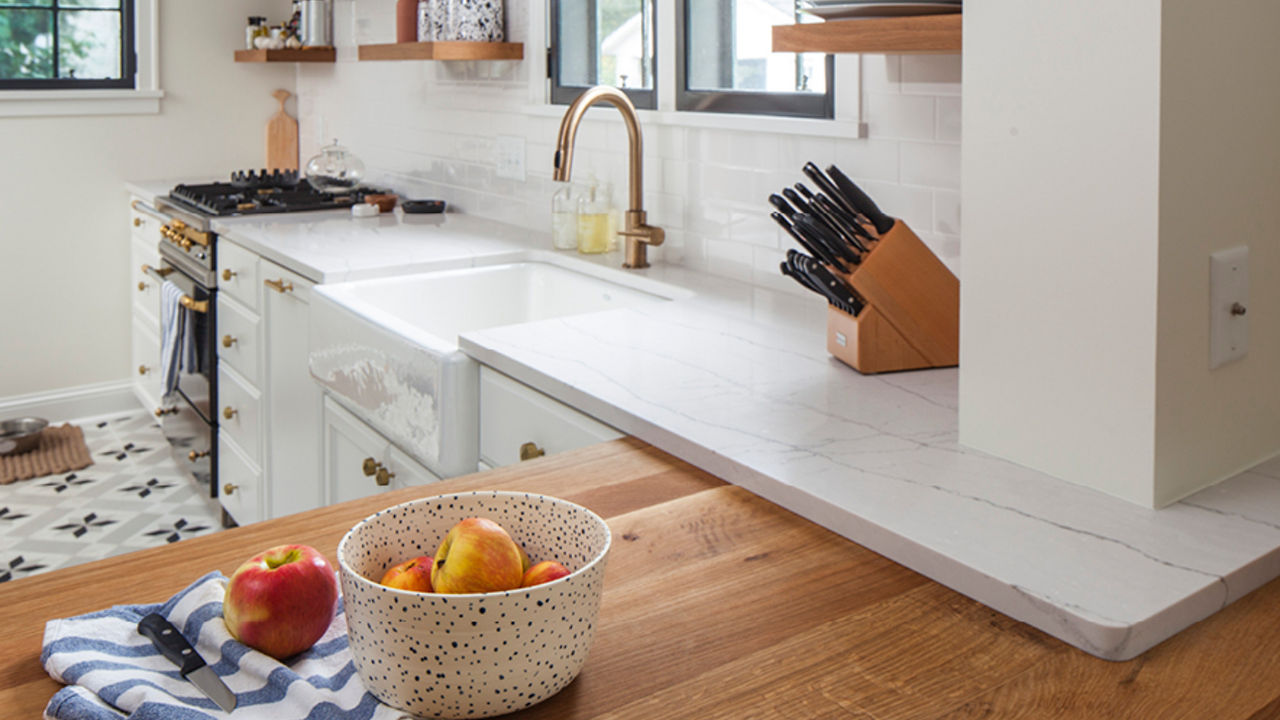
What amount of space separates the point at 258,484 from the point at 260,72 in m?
2.41

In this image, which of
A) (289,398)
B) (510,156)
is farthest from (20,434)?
(510,156)

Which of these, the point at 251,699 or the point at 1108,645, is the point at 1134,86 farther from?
the point at 251,699

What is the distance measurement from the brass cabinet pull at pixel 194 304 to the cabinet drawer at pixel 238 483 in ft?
1.36

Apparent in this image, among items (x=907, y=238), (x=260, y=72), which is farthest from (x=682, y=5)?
(x=260, y=72)

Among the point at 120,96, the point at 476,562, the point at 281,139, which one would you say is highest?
the point at 120,96

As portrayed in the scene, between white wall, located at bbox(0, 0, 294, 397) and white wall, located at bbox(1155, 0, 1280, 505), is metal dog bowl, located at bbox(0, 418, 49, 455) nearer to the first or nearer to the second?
white wall, located at bbox(0, 0, 294, 397)

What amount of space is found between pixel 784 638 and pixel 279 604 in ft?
1.37

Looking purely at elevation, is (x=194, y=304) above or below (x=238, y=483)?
above

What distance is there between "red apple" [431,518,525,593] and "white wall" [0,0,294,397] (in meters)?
4.44

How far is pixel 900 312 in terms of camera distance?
5.48ft

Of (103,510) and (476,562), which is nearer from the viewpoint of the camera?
(476,562)

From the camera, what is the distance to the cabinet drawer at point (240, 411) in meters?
3.22

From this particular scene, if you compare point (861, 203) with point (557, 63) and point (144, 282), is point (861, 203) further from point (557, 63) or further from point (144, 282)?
point (144, 282)

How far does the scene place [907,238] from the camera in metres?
1.68
